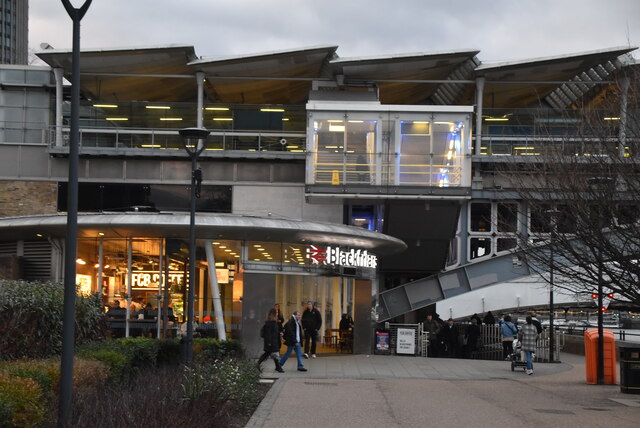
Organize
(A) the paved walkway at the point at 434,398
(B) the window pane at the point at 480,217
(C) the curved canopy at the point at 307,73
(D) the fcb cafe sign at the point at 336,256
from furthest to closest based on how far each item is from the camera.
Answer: (B) the window pane at the point at 480,217 → (C) the curved canopy at the point at 307,73 → (D) the fcb cafe sign at the point at 336,256 → (A) the paved walkway at the point at 434,398

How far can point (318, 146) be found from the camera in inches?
1459

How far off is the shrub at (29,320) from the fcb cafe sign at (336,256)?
13.4 metres

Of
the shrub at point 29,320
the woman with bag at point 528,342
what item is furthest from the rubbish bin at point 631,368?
the shrub at point 29,320

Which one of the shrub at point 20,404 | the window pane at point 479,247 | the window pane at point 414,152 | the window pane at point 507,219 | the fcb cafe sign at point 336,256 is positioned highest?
the window pane at point 414,152

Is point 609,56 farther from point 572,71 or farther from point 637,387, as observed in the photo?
point 637,387

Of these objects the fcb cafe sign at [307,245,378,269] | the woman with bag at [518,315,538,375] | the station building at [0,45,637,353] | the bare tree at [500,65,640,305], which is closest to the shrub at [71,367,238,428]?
the bare tree at [500,65,640,305]

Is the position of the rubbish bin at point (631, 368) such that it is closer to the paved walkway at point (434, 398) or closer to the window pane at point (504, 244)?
the paved walkway at point (434, 398)

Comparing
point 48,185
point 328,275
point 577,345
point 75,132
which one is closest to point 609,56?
point 577,345

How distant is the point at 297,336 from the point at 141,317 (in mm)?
6675

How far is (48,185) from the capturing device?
40.7 metres

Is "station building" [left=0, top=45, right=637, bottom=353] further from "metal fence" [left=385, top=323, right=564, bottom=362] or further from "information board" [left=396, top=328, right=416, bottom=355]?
"metal fence" [left=385, top=323, right=564, bottom=362]

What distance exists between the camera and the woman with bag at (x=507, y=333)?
102ft

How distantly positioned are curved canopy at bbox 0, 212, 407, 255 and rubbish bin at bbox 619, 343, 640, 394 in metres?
11.5

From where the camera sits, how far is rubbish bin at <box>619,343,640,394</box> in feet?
69.2
